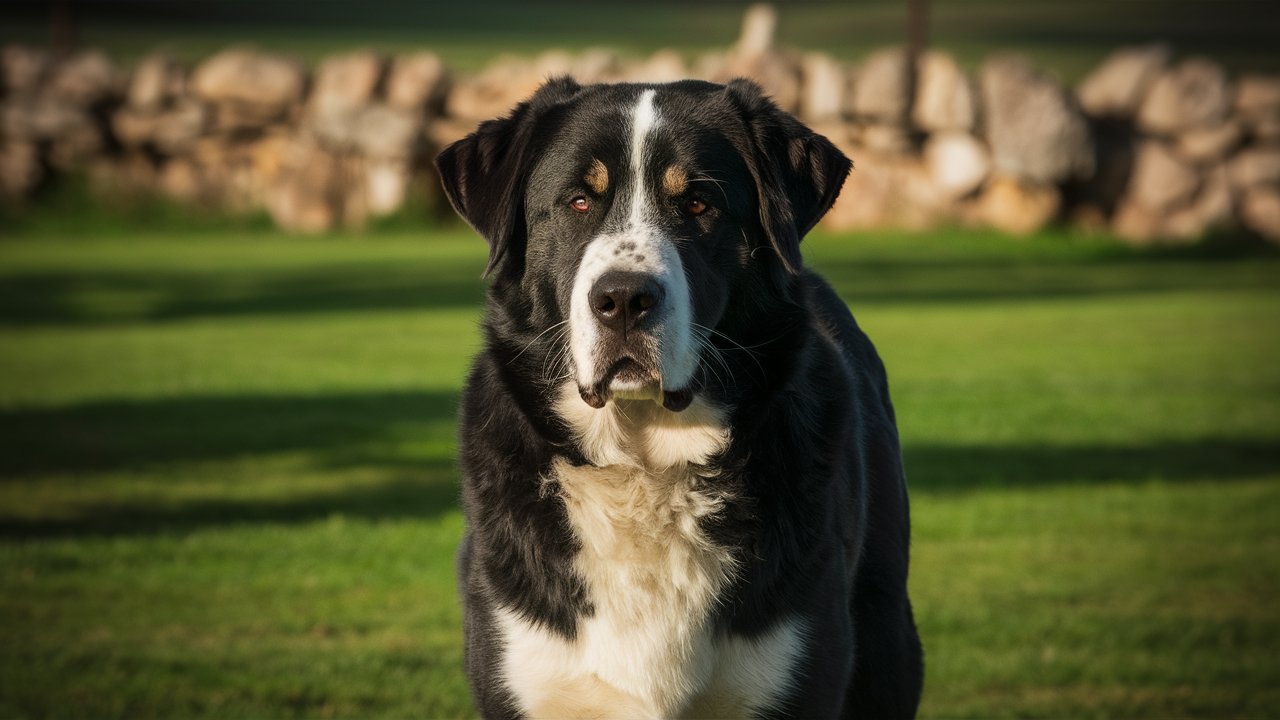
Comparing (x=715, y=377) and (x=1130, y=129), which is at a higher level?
(x=715, y=377)

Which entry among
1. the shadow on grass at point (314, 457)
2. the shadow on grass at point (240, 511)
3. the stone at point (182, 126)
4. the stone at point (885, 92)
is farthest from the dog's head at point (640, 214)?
the stone at point (182, 126)

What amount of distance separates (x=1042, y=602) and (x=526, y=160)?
3.77m

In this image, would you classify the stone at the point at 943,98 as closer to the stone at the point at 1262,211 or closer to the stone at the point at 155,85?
the stone at the point at 1262,211

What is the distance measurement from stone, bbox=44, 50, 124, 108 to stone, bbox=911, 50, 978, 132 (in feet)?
40.5

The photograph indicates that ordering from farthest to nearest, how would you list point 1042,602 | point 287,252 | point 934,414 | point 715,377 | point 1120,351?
1. point 287,252
2. point 1120,351
3. point 934,414
4. point 1042,602
5. point 715,377

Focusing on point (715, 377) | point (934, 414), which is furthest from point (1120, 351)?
point (715, 377)

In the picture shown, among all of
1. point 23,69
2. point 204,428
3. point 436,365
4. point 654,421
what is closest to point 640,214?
point 654,421

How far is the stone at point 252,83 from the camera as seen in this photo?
21875 mm

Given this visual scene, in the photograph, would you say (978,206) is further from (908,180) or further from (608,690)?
(608,690)

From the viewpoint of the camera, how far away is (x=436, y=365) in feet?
39.4

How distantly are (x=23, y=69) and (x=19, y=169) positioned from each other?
2.04 metres

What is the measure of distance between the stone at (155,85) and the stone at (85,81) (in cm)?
22

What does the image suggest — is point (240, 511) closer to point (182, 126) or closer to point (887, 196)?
point (887, 196)

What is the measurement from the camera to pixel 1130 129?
67.0 ft
